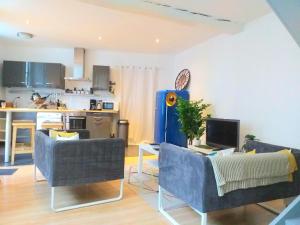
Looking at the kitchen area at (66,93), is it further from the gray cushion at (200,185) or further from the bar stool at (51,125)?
the gray cushion at (200,185)

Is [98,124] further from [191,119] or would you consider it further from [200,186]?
[200,186]

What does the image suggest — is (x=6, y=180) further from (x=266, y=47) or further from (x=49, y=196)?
(x=266, y=47)

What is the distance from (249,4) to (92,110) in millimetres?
4112

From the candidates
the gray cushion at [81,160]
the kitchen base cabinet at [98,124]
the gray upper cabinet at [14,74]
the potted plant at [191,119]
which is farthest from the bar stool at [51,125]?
the potted plant at [191,119]

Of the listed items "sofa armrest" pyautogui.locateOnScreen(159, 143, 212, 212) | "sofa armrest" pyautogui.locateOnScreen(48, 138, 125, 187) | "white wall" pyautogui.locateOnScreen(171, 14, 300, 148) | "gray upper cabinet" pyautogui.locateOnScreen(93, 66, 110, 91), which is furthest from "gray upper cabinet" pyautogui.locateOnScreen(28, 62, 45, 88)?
"sofa armrest" pyautogui.locateOnScreen(159, 143, 212, 212)

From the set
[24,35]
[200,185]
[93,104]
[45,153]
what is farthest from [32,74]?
[200,185]

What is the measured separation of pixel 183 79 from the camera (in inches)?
241

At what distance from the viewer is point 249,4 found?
3.39 metres

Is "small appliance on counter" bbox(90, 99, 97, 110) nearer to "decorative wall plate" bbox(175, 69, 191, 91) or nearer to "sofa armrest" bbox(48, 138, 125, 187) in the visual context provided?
"decorative wall plate" bbox(175, 69, 191, 91)

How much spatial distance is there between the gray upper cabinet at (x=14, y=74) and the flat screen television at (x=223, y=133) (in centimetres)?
451

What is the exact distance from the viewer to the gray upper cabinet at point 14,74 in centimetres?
591

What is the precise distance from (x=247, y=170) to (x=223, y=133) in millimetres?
1617

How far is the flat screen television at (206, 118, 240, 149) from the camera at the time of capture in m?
3.48

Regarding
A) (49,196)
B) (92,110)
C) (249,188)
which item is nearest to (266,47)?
(249,188)
